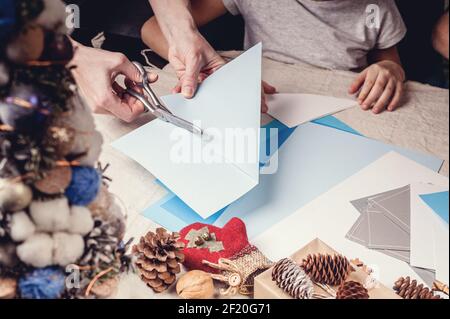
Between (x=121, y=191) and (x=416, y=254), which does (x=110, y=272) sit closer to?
(x=121, y=191)

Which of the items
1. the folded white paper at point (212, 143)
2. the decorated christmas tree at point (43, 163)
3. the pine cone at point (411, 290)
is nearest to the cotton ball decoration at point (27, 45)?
the decorated christmas tree at point (43, 163)

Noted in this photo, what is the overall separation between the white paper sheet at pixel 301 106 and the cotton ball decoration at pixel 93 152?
0.30 metres

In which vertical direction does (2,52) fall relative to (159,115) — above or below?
above

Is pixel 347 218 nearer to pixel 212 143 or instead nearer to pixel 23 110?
pixel 212 143

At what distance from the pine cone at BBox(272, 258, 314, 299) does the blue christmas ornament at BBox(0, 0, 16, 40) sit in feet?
0.81

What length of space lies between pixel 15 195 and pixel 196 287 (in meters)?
0.16

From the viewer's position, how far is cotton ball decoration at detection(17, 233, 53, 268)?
314 millimetres

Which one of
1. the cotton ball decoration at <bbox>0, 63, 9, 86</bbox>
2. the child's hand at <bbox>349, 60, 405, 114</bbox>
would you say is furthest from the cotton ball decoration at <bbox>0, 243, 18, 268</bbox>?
the child's hand at <bbox>349, 60, 405, 114</bbox>

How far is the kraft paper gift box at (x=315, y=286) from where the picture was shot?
37 cm

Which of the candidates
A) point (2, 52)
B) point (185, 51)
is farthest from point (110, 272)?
point (185, 51)

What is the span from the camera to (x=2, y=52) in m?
0.28

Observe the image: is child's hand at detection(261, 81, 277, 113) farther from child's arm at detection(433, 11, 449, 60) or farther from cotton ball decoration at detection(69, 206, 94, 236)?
cotton ball decoration at detection(69, 206, 94, 236)

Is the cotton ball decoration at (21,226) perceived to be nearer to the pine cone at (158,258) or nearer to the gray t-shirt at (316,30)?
the pine cone at (158,258)
